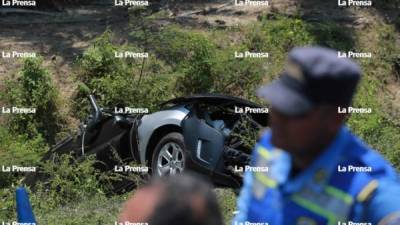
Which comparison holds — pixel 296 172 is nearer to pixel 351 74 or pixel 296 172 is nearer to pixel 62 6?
pixel 351 74

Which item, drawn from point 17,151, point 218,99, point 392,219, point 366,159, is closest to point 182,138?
point 218,99

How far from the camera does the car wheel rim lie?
7291mm

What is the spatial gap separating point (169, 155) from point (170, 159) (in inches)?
1.5

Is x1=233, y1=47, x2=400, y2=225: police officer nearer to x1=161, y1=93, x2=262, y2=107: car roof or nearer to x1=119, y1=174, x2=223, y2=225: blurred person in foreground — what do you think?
x1=119, y1=174, x2=223, y2=225: blurred person in foreground

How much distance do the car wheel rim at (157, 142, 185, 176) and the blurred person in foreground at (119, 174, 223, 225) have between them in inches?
219

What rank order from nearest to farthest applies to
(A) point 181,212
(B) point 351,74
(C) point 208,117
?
(A) point 181,212, (B) point 351,74, (C) point 208,117

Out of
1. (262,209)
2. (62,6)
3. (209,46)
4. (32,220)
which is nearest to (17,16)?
(62,6)

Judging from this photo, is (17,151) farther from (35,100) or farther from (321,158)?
(321,158)

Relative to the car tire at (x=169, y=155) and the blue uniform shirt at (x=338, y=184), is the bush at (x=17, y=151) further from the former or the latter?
the blue uniform shirt at (x=338, y=184)

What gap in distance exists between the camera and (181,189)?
1558 millimetres

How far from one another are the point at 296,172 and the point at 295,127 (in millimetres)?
206

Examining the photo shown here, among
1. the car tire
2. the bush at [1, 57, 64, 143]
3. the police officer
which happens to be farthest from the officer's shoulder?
the bush at [1, 57, 64, 143]

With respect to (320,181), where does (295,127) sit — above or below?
above

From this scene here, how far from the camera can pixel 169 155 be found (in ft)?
24.5
